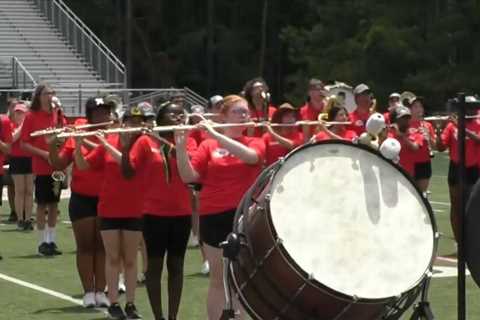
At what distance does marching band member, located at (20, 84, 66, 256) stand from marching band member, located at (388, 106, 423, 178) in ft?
12.0

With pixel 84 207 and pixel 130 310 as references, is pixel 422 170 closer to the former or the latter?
pixel 84 207

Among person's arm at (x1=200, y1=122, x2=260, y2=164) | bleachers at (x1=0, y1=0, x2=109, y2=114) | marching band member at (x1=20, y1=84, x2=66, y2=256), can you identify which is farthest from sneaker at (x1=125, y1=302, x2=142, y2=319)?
bleachers at (x1=0, y1=0, x2=109, y2=114)

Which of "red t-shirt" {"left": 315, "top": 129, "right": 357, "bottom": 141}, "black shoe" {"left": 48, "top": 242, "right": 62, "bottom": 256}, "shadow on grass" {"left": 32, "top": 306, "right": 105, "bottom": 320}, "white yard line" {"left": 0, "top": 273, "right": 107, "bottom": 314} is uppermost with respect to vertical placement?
"red t-shirt" {"left": 315, "top": 129, "right": 357, "bottom": 141}

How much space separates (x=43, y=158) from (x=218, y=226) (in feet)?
19.1

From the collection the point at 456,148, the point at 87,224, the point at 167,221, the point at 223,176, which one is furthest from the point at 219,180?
the point at 456,148

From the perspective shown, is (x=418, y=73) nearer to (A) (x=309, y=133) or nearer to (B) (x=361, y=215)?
(A) (x=309, y=133)

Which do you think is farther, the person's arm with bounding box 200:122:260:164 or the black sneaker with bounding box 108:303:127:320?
the black sneaker with bounding box 108:303:127:320

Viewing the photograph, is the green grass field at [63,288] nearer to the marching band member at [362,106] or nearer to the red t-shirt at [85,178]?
the red t-shirt at [85,178]

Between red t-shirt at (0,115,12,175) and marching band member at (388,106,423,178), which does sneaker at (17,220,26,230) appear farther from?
marching band member at (388,106,423,178)

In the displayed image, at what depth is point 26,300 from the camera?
1139 cm

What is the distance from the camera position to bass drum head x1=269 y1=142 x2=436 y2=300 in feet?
23.0

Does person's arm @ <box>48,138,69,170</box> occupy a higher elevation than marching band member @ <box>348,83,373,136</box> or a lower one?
lower

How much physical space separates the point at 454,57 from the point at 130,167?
1389 inches

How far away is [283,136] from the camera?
453 inches
